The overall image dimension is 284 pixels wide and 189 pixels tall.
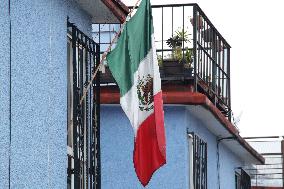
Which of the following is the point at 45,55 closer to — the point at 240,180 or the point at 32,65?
the point at 32,65

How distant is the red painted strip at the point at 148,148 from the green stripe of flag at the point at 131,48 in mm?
512

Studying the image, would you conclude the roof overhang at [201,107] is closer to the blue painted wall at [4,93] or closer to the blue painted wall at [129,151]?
the blue painted wall at [129,151]

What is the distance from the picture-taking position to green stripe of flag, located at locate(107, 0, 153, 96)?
12000mm

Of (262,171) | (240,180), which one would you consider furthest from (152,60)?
(262,171)

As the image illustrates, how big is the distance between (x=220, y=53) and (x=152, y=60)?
28.6 feet

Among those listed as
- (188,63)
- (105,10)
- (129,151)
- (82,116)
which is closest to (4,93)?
(82,116)

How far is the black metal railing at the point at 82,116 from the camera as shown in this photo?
41.3ft

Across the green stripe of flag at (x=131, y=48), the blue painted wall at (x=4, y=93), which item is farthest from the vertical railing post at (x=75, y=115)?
the blue painted wall at (x=4, y=93)

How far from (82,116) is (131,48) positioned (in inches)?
50.4

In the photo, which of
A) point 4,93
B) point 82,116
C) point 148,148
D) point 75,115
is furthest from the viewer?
point 82,116

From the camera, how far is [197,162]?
1853cm

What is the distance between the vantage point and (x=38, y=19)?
11406mm

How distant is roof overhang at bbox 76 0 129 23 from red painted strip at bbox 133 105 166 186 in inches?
75.1

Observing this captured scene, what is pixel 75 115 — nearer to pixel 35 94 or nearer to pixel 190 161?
pixel 35 94
